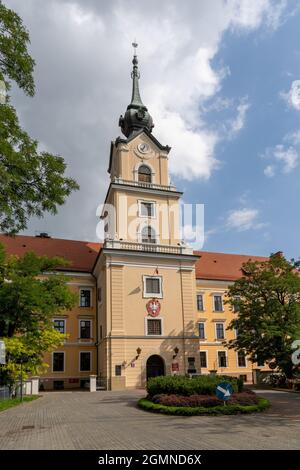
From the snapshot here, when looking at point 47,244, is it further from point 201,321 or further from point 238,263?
point 238,263

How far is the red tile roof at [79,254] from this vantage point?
4031cm

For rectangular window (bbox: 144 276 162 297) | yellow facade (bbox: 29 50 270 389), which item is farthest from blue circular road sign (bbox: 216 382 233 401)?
rectangular window (bbox: 144 276 162 297)

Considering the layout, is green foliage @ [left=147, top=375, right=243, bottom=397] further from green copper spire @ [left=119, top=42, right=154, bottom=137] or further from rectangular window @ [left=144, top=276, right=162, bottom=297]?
green copper spire @ [left=119, top=42, right=154, bottom=137]

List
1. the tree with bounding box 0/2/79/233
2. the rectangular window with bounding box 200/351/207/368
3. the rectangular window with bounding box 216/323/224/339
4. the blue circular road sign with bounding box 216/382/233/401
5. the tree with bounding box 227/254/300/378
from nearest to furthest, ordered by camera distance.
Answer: the tree with bounding box 0/2/79/233 < the blue circular road sign with bounding box 216/382/233/401 < the tree with bounding box 227/254/300/378 < the rectangular window with bounding box 200/351/207/368 < the rectangular window with bounding box 216/323/224/339

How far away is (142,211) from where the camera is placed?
37.1 m

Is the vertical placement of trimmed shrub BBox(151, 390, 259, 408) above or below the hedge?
above

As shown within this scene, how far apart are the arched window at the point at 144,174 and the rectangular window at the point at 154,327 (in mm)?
13331

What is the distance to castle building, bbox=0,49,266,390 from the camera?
31938mm

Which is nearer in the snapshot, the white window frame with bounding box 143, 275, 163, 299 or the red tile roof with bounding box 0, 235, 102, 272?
the white window frame with bounding box 143, 275, 163, 299

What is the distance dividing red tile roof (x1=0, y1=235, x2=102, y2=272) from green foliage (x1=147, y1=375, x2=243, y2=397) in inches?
860

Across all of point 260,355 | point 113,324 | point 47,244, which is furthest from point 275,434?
point 47,244

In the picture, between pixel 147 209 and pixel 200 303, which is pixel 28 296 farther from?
pixel 200 303

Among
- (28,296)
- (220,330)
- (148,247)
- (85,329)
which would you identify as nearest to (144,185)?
(148,247)

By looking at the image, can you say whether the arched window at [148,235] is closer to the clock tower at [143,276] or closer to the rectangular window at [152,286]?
the clock tower at [143,276]
